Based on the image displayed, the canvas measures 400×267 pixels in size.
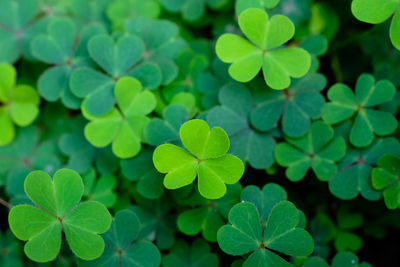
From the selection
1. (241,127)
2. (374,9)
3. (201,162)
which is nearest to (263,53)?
(241,127)

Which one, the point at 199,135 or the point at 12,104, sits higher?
the point at 199,135

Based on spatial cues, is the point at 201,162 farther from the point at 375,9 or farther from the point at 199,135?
the point at 375,9

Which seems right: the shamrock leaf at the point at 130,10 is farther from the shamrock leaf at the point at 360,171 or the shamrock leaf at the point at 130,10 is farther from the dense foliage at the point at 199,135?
the shamrock leaf at the point at 360,171

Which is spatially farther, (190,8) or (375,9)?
(190,8)

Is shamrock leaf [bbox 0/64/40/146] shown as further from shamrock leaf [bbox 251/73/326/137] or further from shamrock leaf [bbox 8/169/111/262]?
shamrock leaf [bbox 251/73/326/137]

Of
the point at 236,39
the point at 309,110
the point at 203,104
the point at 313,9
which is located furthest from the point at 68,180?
the point at 313,9

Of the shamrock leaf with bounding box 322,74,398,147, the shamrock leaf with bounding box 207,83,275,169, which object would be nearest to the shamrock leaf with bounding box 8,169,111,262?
the shamrock leaf with bounding box 207,83,275,169

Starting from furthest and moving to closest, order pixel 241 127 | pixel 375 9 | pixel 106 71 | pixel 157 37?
pixel 157 37, pixel 106 71, pixel 241 127, pixel 375 9
